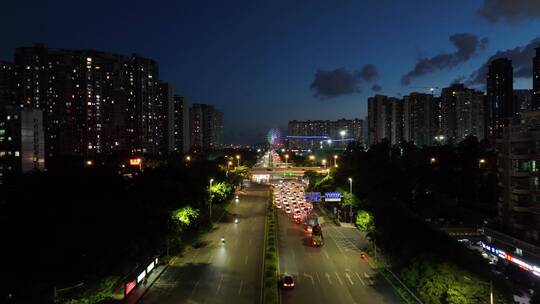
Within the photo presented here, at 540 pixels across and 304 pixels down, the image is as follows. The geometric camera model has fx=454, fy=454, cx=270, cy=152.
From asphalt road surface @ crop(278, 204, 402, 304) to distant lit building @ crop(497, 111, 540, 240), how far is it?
11535 mm

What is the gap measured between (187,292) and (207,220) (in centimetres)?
2004

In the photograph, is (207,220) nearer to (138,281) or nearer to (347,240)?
(347,240)

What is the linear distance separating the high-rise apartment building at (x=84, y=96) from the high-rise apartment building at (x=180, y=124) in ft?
125

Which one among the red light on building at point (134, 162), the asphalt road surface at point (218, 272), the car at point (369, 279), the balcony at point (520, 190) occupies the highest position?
the red light on building at point (134, 162)

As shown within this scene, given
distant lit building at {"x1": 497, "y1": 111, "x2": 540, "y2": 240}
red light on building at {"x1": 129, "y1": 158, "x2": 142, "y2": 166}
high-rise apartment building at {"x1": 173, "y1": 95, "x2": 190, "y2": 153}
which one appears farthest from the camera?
high-rise apartment building at {"x1": 173, "y1": 95, "x2": 190, "y2": 153}

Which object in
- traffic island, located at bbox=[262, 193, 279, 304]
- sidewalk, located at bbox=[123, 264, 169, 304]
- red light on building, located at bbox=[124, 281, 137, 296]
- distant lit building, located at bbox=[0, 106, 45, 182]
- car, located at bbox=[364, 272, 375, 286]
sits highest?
distant lit building, located at bbox=[0, 106, 45, 182]

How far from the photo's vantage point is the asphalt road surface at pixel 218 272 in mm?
23875

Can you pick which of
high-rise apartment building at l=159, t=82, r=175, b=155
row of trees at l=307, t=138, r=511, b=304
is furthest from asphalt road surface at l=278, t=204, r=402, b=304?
high-rise apartment building at l=159, t=82, r=175, b=155

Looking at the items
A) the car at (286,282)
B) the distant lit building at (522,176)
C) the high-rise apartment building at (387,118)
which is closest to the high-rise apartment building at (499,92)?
the high-rise apartment building at (387,118)

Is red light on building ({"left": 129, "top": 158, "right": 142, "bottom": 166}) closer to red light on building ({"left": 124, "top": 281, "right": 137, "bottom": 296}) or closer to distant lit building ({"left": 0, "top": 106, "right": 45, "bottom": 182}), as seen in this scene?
distant lit building ({"left": 0, "top": 106, "right": 45, "bottom": 182})

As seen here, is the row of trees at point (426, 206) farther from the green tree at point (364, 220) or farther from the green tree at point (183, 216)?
the green tree at point (183, 216)

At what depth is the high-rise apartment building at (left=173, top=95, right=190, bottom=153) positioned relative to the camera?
556 feet

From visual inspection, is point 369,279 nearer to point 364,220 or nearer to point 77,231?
point 364,220

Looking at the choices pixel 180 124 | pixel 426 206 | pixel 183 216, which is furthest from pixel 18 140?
pixel 180 124
